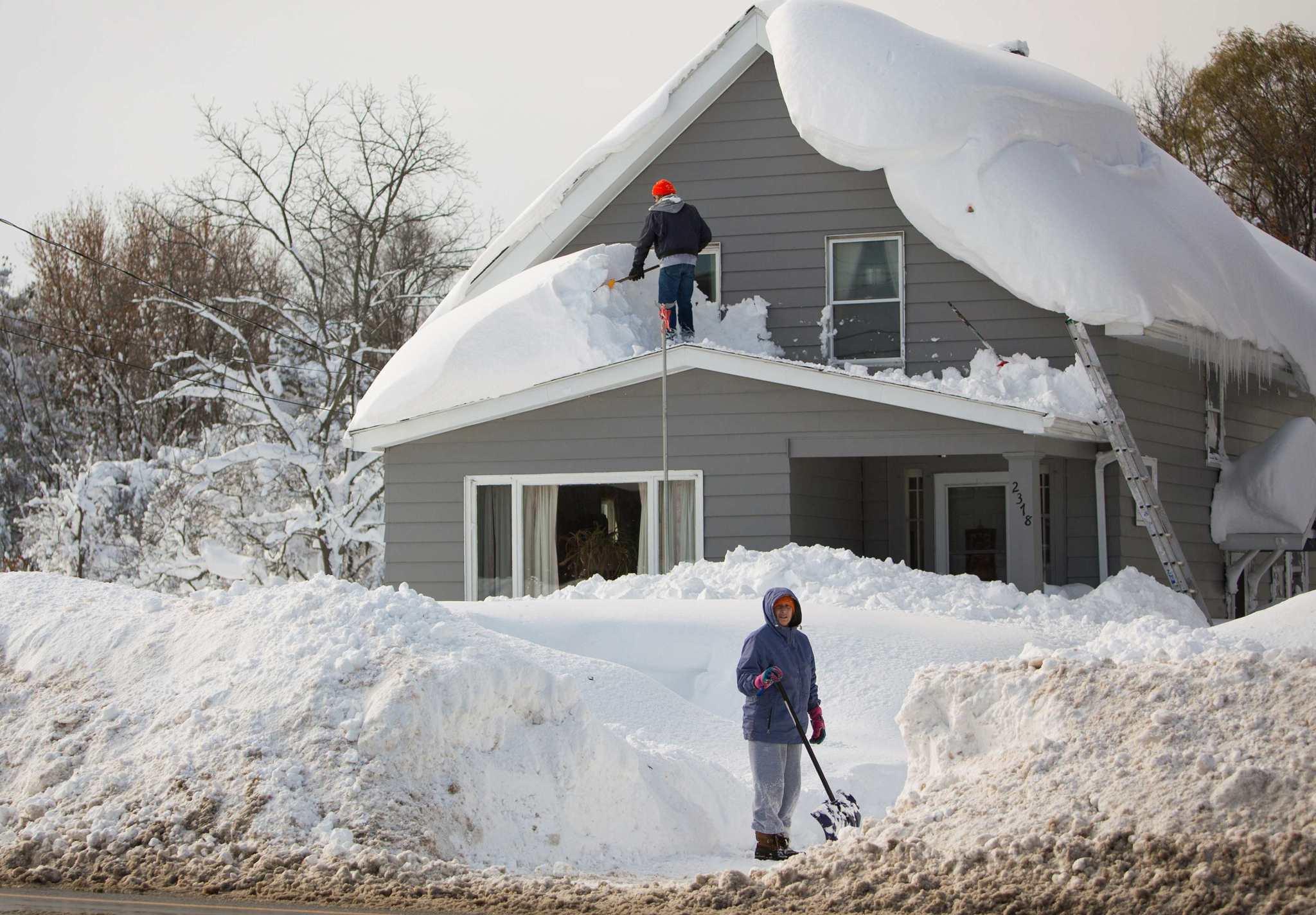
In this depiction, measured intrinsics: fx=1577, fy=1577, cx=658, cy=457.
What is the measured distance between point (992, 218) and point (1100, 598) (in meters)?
3.91

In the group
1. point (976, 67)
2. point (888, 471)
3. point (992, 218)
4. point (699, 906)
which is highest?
point (976, 67)

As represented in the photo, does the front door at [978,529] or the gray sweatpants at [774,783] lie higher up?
the front door at [978,529]

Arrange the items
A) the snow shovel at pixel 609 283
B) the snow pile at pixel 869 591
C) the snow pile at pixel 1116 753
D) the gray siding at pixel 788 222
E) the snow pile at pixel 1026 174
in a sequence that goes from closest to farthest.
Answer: the snow pile at pixel 1116 753
the snow pile at pixel 869 591
the snow pile at pixel 1026 174
the snow shovel at pixel 609 283
the gray siding at pixel 788 222

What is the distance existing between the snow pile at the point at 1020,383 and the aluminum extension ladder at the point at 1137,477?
0.23 metres

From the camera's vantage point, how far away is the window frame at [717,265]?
17641 millimetres

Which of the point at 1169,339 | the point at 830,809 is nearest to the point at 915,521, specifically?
the point at 1169,339

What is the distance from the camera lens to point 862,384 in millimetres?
14898

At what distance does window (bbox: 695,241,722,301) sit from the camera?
57.9 ft

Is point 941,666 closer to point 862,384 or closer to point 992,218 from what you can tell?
point 862,384

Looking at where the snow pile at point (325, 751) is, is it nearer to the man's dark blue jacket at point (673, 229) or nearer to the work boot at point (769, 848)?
the work boot at point (769, 848)

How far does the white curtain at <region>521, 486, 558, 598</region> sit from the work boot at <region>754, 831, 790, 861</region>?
8.34 metres

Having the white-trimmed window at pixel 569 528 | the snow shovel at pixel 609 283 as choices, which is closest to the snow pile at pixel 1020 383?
the white-trimmed window at pixel 569 528

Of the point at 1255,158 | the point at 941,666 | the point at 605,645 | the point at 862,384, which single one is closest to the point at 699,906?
the point at 941,666

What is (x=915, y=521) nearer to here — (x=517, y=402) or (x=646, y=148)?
(x=517, y=402)
